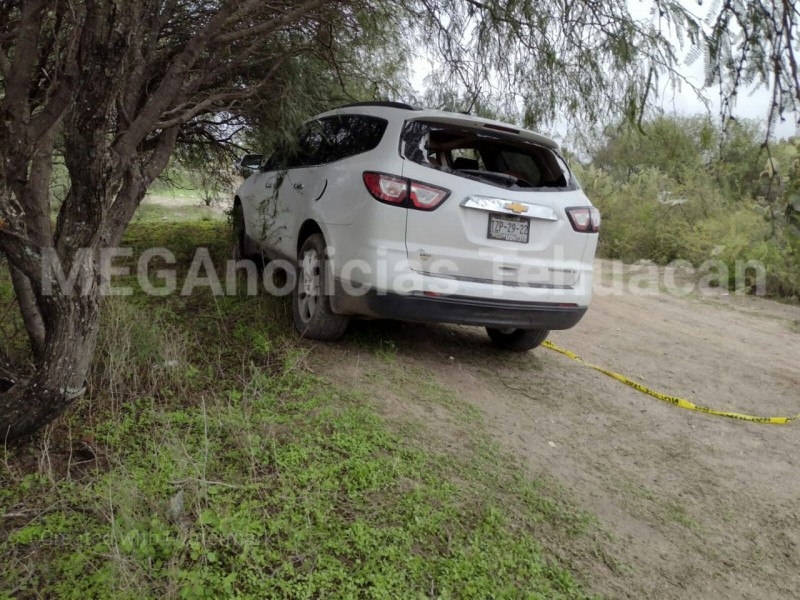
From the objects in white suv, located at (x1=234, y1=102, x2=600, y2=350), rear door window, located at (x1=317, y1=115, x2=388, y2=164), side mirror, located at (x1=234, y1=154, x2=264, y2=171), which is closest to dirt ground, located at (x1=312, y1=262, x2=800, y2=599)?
white suv, located at (x1=234, y1=102, x2=600, y2=350)

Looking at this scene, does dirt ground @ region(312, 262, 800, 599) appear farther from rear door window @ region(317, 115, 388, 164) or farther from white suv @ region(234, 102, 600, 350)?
rear door window @ region(317, 115, 388, 164)

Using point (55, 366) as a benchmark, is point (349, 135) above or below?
above

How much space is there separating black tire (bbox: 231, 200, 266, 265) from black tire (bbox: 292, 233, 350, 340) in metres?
1.67

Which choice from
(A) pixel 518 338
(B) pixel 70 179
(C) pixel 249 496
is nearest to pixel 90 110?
(B) pixel 70 179

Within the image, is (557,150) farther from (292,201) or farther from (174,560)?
(174,560)

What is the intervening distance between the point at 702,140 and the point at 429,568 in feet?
7.20

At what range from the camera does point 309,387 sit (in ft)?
11.5

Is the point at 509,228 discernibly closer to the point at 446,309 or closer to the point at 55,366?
the point at 446,309

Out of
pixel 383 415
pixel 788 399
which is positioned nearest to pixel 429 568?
pixel 383 415

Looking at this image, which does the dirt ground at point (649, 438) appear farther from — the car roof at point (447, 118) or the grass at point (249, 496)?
the car roof at point (447, 118)

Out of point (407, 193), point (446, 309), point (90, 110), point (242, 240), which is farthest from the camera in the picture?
point (242, 240)

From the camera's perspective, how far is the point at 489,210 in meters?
3.83

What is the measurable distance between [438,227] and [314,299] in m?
1.13

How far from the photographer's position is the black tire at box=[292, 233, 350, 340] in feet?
13.5
